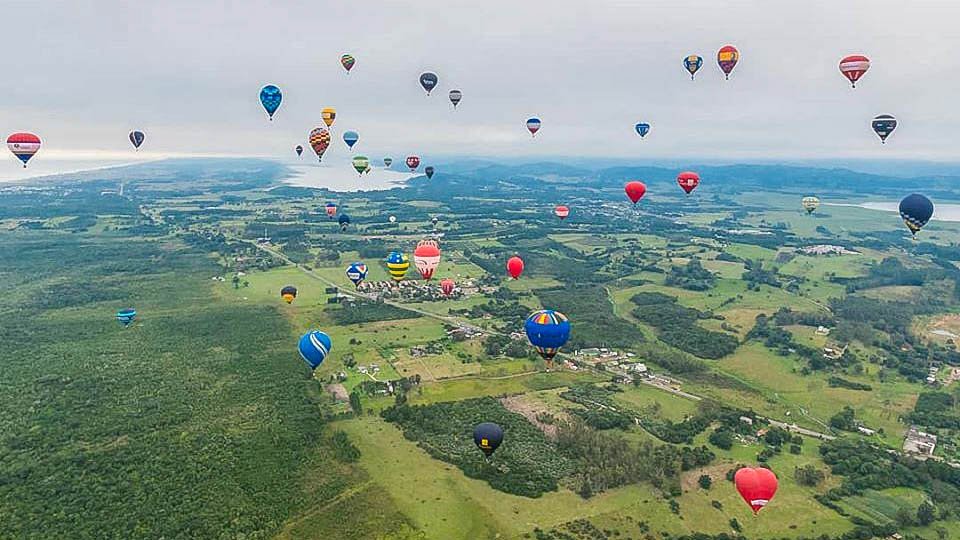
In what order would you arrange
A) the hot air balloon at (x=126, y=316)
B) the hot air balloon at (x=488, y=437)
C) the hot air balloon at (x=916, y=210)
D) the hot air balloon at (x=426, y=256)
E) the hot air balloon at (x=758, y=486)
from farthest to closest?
the hot air balloon at (x=126, y=316) → the hot air balloon at (x=426, y=256) → the hot air balloon at (x=916, y=210) → the hot air balloon at (x=488, y=437) → the hot air balloon at (x=758, y=486)

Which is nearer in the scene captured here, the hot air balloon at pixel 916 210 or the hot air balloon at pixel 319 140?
the hot air balloon at pixel 916 210

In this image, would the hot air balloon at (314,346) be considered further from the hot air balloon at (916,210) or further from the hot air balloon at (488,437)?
the hot air balloon at (916,210)

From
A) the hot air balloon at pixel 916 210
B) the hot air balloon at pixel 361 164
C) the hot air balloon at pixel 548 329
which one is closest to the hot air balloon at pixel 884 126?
the hot air balloon at pixel 916 210

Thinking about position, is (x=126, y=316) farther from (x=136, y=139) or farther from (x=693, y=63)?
(x=693, y=63)

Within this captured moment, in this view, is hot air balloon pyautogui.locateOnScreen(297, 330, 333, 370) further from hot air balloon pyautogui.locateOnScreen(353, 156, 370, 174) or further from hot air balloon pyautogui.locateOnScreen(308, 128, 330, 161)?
hot air balloon pyautogui.locateOnScreen(353, 156, 370, 174)

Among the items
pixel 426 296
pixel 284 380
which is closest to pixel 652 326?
pixel 426 296

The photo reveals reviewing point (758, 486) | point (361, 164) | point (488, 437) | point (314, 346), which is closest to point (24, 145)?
point (314, 346)
